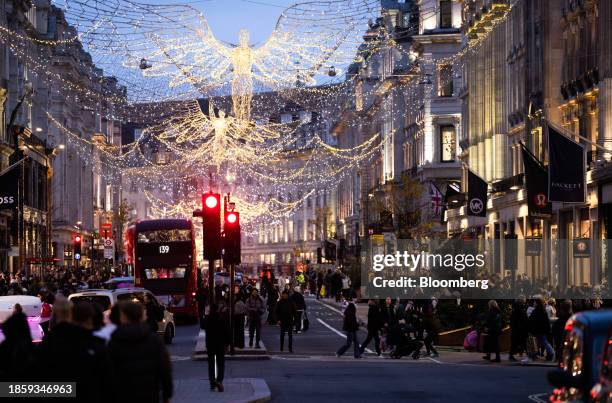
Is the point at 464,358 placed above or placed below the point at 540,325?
below

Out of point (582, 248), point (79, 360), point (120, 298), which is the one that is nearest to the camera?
point (79, 360)

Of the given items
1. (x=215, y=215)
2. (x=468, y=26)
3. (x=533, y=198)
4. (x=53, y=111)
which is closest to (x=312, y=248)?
(x=53, y=111)

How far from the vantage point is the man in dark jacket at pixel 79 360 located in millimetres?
11812

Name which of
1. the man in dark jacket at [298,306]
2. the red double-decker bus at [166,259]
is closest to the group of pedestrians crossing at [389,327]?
the man in dark jacket at [298,306]

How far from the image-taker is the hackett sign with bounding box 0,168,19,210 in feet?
186

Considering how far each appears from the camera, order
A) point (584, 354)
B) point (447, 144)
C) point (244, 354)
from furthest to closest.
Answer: point (447, 144) < point (244, 354) < point (584, 354)

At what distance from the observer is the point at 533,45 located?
5922 centimetres

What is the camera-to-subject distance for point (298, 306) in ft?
163

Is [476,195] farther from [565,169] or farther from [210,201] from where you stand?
[210,201]

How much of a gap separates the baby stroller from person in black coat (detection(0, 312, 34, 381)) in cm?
2029

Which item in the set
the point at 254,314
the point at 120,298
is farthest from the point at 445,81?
the point at 120,298

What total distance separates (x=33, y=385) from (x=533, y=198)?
35.5 metres

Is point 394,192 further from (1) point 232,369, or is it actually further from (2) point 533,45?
(1) point 232,369

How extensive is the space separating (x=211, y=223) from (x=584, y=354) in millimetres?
21227
